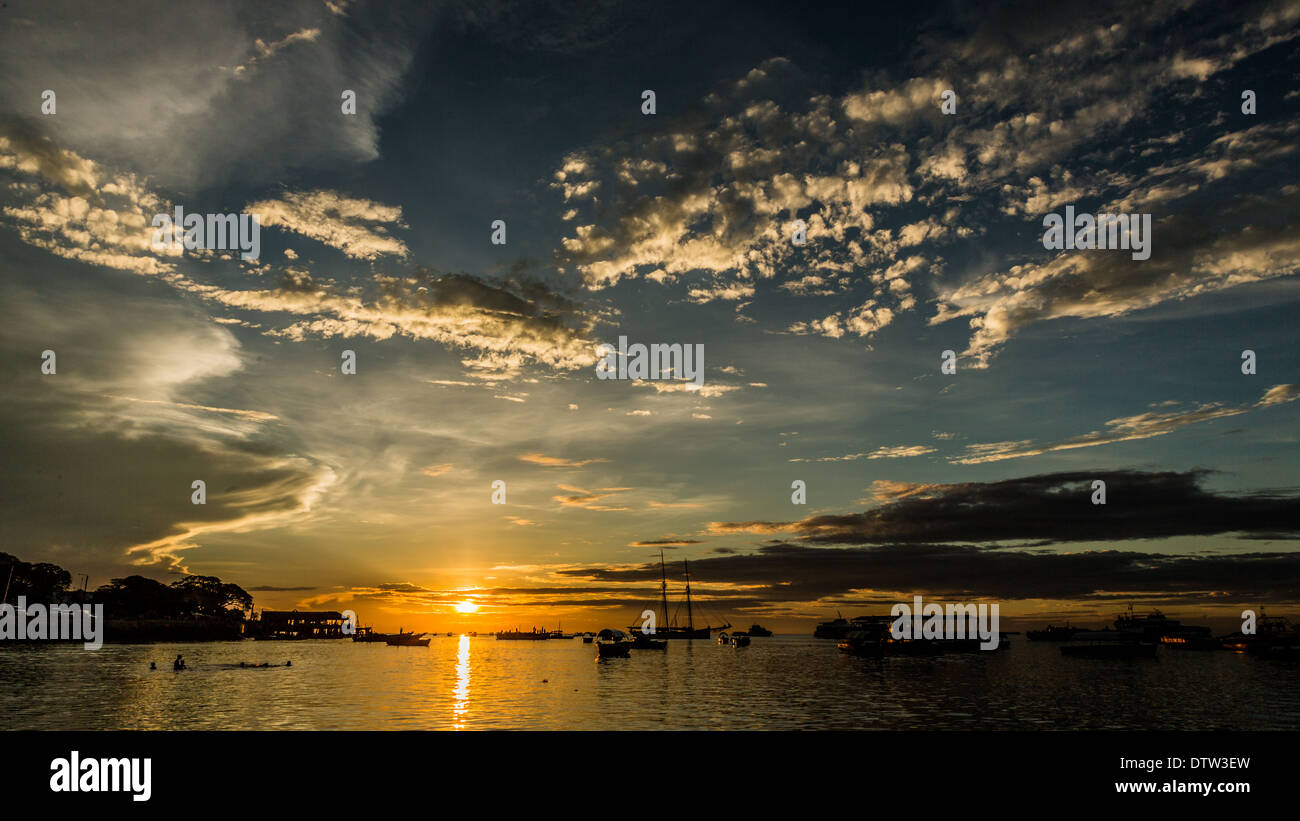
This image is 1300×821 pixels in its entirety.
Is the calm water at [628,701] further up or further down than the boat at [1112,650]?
further up

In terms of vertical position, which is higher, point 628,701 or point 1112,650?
point 628,701

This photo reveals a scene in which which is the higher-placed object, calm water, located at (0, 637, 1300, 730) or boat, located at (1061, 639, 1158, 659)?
calm water, located at (0, 637, 1300, 730)

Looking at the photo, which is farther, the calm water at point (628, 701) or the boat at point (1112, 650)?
the boat at point (1112, 650)

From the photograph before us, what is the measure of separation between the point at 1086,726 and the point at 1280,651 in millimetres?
164892

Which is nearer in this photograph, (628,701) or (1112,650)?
(628,701)

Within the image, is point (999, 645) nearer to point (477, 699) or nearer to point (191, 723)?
point (477, 699)

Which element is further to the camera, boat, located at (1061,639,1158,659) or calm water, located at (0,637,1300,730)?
boat, located at (1061,639,1158,659)
